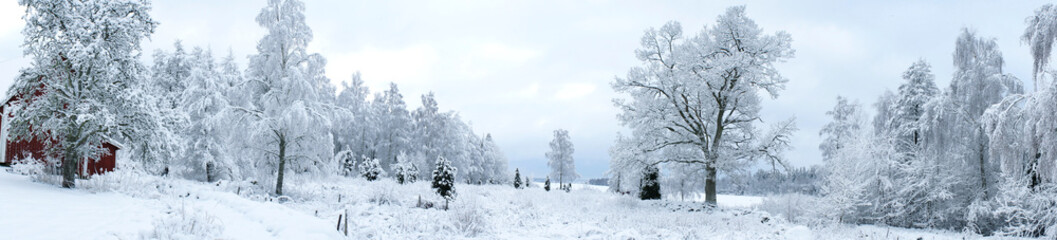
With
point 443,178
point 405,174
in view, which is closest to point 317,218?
point 443,178

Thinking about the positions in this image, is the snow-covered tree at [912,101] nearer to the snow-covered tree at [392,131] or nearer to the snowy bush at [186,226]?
the snowy bush at [186,226]

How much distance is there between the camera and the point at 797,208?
59.4 feet

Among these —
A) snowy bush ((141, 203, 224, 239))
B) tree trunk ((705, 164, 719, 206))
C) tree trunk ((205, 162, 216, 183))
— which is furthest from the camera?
tree trunk ((205, 162, 216, 183))

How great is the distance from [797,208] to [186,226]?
16.7 metres

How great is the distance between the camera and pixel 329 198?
18250 mm

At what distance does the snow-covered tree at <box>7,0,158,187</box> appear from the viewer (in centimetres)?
1188

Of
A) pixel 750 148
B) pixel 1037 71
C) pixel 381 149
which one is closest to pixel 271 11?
pixel 750 148

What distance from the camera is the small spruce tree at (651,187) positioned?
81.6 feet

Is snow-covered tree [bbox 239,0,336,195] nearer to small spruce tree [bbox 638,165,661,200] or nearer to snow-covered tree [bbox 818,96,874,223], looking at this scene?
small spruce tree [bbox 638,165,661,200]

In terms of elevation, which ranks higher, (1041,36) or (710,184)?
(1041,36)

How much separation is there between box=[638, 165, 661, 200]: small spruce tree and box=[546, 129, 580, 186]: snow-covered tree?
34.6 metres

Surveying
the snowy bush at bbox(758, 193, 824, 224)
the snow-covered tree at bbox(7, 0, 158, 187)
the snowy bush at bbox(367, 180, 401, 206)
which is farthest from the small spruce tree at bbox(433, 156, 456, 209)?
the snowy bush at bbox(758, 193, 824, 224)

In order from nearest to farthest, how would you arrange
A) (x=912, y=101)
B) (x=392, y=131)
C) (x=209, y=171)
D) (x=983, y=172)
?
(x=983, y=172), (x=912, y=101), (x=209, y=171), (x=392, y=131)

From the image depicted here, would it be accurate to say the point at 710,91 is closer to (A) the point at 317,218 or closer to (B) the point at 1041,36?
(B) the point at 1041,36
